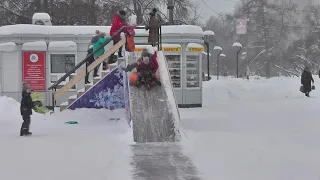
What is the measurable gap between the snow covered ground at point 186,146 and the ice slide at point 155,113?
0.99 ft

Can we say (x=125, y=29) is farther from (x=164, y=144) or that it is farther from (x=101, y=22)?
(x=101, y=22)

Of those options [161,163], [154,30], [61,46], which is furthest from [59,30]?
[161,163]

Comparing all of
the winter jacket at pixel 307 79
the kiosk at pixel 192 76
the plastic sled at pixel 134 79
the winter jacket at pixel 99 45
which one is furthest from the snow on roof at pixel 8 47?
the winter jacket at pixel 307 79

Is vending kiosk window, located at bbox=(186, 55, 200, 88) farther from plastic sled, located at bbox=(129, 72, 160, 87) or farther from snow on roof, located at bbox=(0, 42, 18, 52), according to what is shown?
plastic sled, located at bbox=(129, 72, 160, 87)

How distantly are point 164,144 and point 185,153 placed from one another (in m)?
1.19

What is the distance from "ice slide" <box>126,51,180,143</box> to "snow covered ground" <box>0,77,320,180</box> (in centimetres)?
30

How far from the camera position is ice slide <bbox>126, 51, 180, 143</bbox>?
10.8 metres

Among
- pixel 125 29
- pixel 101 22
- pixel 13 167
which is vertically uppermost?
pixel 101 22

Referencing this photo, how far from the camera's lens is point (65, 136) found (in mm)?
11586

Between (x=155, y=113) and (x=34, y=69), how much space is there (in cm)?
998

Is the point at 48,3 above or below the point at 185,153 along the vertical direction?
above

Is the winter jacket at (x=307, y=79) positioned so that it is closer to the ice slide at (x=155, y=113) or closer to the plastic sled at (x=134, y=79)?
the ice slide at (x=155, y=113)

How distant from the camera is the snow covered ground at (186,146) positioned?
24.7 feet

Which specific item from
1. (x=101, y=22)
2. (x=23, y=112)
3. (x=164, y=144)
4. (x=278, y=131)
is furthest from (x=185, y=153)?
(x=101, y=22)
